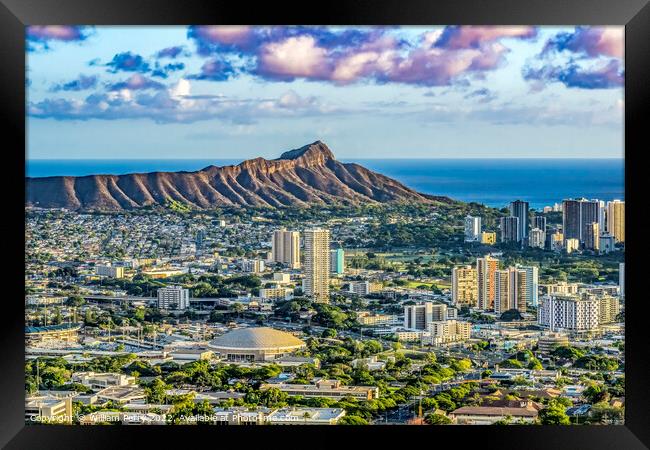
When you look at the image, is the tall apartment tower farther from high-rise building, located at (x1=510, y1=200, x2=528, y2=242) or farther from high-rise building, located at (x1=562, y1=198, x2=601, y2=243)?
high-rise building, located at (x1=562, y1=198, x2=601, y2=243)

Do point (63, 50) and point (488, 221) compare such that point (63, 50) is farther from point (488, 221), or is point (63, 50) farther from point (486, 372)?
point (486, 372)

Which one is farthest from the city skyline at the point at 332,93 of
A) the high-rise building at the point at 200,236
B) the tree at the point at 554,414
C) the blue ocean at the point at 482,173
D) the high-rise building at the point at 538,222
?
the tree at the point at 554,414

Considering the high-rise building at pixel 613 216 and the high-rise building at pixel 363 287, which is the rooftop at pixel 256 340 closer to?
the high-rise building at pixel 363 287

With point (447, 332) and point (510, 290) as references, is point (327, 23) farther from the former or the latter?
point (510, 290)

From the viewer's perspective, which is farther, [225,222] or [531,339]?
[225,222]

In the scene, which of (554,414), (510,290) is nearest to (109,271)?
(510,290)

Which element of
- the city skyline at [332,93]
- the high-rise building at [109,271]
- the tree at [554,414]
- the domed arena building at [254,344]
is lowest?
the tree at [554,414]
